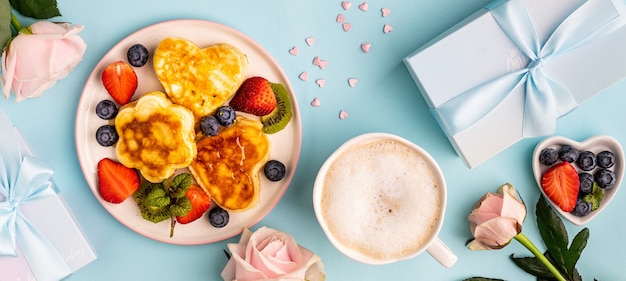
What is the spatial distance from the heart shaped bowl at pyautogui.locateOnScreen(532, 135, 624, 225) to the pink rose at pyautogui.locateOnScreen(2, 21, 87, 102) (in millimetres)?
1190

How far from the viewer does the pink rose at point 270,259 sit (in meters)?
1.49

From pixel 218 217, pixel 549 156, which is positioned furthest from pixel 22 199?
pixel 549 156

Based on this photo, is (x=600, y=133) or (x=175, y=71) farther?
(x=600, y=133)

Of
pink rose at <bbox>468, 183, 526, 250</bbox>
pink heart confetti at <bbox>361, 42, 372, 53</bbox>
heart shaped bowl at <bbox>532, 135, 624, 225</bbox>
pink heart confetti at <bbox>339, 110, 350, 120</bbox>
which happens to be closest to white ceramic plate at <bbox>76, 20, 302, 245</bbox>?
pink heart confetti at <bbox>339, 110, 350, 120</bbox>

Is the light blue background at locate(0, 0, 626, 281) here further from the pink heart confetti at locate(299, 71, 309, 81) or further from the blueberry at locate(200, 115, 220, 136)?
the blueberry at locate(200, 115, 220, 136)

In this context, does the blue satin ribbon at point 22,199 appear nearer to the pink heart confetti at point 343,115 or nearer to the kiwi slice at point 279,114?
the kiwi slice at point 279,114

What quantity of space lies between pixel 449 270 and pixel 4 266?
43.9 inches

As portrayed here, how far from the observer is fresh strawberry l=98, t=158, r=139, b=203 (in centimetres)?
155

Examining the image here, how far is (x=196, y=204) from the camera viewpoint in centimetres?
157

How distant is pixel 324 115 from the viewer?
1.65 meters

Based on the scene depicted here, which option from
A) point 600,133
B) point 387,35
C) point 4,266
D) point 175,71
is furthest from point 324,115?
point 4,266

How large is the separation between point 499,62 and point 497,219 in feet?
1.28

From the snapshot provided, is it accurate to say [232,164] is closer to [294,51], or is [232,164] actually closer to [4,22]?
[294,51]

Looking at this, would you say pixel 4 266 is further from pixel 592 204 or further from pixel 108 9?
pixel 592 204
